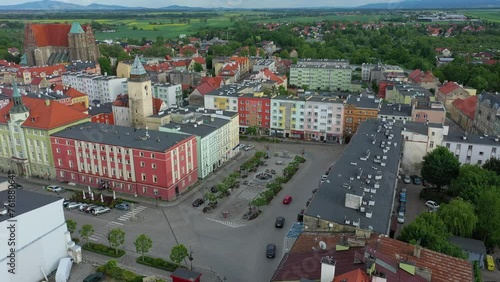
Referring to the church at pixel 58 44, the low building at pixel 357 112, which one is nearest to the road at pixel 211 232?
the low building at pixel 357 112

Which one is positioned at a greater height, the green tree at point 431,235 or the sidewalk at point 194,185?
the green tree at point 431,235

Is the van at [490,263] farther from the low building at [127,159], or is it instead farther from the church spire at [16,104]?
the church spire at [16,104]

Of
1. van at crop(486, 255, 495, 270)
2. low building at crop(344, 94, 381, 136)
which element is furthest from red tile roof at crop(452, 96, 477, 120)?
van at crop(486, 255, 495, 270)

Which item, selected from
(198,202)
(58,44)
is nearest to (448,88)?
(198,202)

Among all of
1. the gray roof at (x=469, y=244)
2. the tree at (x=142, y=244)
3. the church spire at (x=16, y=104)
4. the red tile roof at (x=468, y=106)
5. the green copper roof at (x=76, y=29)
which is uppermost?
the green copper roof at (x=76, y=29)

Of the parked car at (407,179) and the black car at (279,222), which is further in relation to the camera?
the parked car at (407,179)

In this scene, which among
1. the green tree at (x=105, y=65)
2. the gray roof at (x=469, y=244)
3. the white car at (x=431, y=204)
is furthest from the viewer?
the green tree at (x=105, y=65)
